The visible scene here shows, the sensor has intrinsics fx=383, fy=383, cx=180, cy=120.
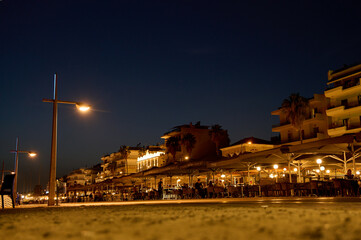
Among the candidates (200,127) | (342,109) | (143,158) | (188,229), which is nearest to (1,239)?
(188,229)

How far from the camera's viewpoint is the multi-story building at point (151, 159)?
9128 cm

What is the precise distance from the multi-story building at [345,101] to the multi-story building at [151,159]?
1775 inches

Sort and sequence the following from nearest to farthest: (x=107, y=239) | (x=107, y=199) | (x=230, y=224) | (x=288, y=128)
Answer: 1. (x=107, y=239)
2. (x=230, y=224)
3. (x=107, y=199)
4. (x=288, y=128)

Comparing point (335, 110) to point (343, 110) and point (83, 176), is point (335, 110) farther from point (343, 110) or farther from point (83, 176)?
point (83, 176)

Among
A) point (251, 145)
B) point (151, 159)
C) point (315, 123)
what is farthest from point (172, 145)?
point (315, 123)

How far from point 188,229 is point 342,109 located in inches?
2086

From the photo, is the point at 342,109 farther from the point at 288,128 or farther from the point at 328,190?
the point at 328,190

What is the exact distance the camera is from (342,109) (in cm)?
5147

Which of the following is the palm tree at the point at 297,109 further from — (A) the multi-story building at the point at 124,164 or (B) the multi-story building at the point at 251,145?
(A) the multi-story building at the point at 124,164

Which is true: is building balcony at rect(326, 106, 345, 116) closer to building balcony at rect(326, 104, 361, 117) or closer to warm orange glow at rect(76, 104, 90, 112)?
building balcony at rect(326, 104, 361, 117)

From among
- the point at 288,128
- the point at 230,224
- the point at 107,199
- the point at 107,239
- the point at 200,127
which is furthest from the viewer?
the point at 200,127

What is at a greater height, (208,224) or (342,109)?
(342,109)

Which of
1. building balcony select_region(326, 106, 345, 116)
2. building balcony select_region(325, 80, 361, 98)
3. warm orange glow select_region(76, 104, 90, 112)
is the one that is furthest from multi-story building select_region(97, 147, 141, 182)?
warm orange glow select_region(76, 104, 90, 112)

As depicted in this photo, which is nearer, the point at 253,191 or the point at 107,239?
the point at 107,239
